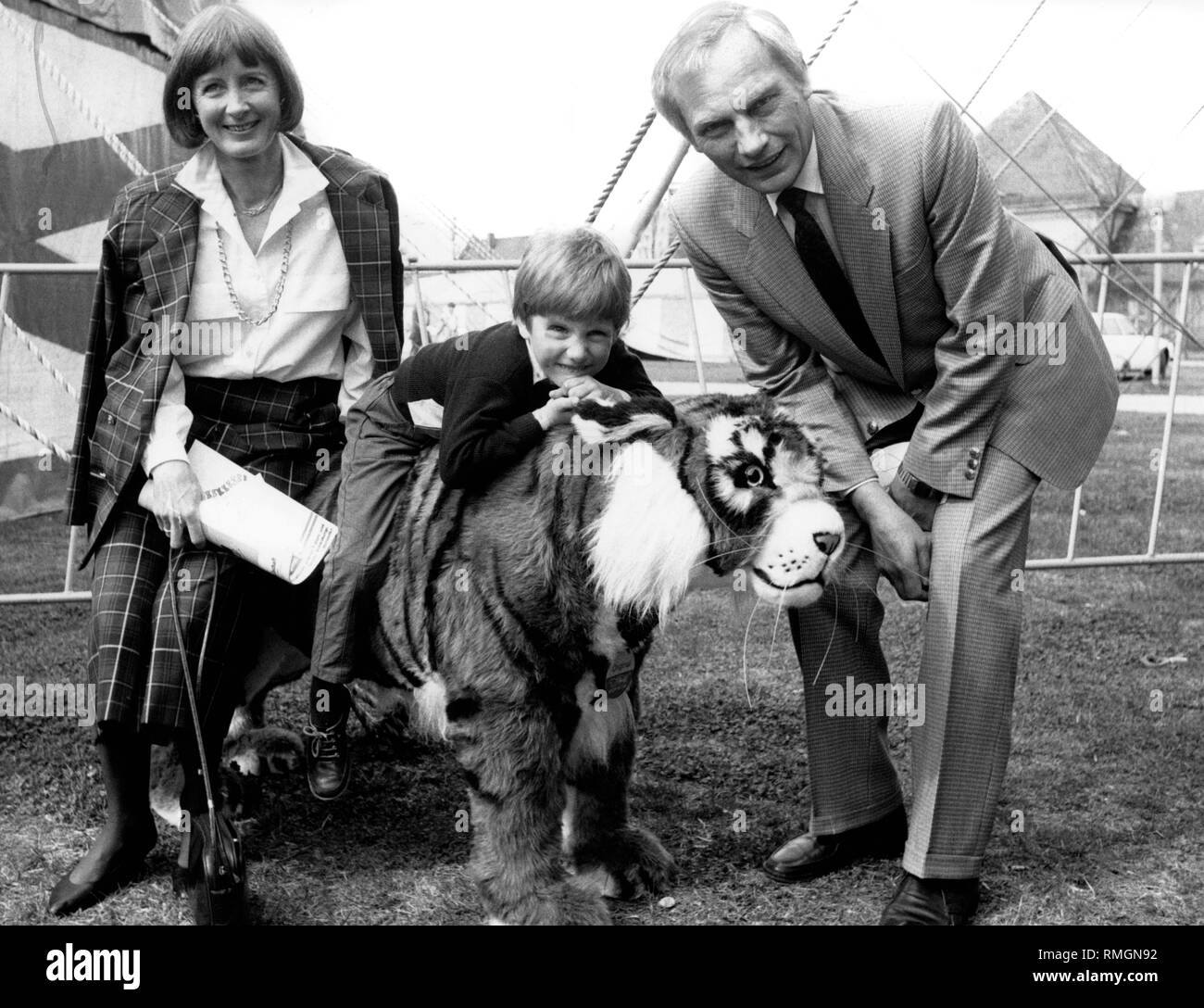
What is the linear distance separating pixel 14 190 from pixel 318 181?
4.34 metres

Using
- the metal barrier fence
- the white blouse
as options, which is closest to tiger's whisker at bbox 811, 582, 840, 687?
the white blouse

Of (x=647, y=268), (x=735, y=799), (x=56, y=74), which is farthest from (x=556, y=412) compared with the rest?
(x=56, y=74)

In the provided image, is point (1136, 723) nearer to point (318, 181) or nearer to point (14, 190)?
point (318, 181)

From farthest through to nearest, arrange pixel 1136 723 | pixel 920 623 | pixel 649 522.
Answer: pixel 920 623 → pixel 1136 723 → pixel 649 522

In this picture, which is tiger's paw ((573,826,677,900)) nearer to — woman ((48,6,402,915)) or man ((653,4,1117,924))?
man ((653,4,1117,924))

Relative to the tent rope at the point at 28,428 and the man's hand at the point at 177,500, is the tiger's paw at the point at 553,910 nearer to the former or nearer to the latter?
the man's hand at the point at 177,500

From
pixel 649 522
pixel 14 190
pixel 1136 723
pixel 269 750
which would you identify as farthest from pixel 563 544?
pixel 14 190

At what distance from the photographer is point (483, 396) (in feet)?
8.34

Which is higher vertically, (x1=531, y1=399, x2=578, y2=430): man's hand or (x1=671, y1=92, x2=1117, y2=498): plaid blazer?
(x1=671, y1=92, x2=1117, y2=498): plaid blazer

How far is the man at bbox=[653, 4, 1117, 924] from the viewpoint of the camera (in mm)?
2498

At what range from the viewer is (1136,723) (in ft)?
12.9

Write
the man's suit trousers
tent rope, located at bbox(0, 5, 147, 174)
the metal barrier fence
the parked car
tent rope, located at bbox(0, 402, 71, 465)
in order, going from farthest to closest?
the parked car < tent rope, located at bbox(0, 5, 147, 174) < tent rope, located at bbox(0, 402, 71, 465) < the metal barrier fence < the man's suit trousers

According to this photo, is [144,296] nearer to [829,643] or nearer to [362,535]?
[362,535]

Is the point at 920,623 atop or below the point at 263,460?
below
